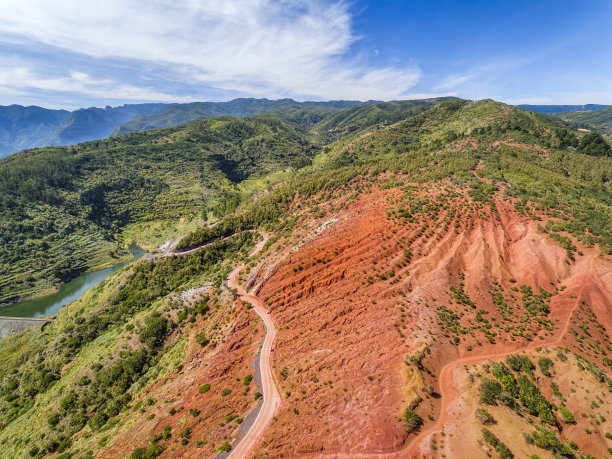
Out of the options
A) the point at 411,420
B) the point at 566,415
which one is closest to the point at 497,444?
the point at 411,420

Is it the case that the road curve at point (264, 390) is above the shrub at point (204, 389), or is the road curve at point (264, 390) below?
above

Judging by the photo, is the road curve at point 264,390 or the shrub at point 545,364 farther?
the shrub at point 545,364

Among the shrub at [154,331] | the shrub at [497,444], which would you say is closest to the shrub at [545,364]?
the shrub at [497,444]

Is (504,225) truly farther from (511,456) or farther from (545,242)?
(511,456)

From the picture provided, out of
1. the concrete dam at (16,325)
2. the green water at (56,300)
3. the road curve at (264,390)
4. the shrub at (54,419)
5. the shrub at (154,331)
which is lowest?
the green water at (56,300)

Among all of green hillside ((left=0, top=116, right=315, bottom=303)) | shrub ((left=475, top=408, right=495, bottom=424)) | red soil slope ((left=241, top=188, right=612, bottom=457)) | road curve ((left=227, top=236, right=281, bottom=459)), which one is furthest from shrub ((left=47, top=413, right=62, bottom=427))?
green hillside ((left=0, top=116, right=315, bottom=303))

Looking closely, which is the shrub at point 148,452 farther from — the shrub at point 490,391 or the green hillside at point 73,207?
the green hillside at point 73,207

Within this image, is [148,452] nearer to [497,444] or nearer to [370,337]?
[370,337]
